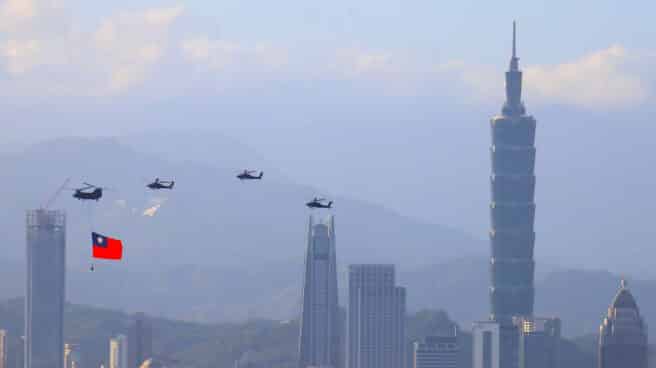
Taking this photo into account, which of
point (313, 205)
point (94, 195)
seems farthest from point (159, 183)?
point (313, 205)

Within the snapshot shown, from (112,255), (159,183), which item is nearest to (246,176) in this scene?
(159,183)

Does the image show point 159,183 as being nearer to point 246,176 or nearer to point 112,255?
point 246,176

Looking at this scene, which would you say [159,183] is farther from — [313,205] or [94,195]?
[313,205]

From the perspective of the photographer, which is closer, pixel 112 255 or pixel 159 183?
pixel 159 183

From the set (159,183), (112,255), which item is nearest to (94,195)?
(159,183)

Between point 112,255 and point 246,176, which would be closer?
point 246,176

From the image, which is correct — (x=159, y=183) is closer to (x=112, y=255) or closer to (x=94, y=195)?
(x=94, y=195)
